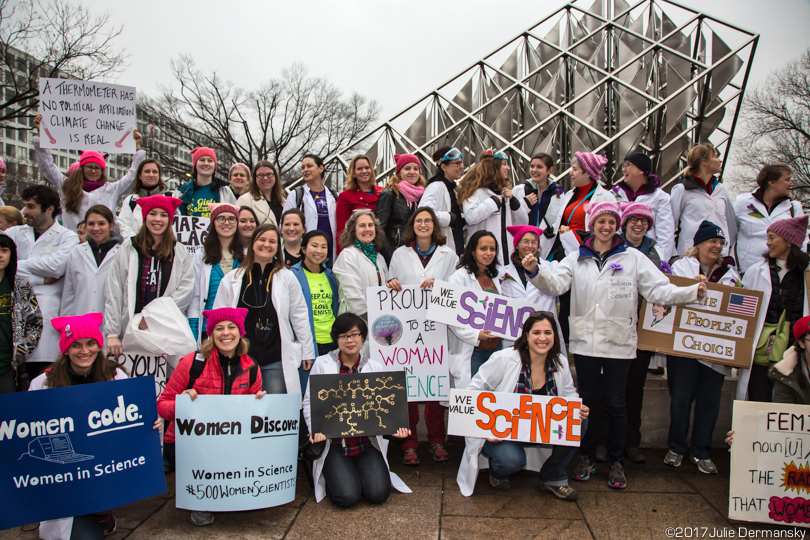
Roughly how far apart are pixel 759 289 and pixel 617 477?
2.16 meters

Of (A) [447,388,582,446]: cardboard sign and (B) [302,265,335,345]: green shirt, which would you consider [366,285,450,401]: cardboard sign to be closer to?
(B) [302,265,335,345]: green shirt

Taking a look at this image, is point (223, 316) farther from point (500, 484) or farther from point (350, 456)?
point (500, 484)

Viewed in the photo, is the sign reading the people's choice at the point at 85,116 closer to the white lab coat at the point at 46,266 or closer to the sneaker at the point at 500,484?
the white lab coat at the point at 46,266

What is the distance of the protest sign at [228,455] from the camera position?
3.50m

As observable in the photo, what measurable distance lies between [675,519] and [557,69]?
1807 cm

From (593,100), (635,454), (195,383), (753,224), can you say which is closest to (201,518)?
(195,383)

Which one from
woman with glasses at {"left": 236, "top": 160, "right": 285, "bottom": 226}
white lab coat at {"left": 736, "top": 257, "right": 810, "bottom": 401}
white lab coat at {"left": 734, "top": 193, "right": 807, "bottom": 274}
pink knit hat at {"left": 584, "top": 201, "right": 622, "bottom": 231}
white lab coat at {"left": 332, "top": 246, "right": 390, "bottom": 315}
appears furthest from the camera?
woman with glasses at {"left": 236, "top": 160, "right": 285, "bottom": 226}

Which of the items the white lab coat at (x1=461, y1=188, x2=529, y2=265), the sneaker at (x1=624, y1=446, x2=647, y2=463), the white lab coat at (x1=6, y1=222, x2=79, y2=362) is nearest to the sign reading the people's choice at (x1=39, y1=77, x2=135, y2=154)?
the white lab coat at (x1=6, y1=222, x2=79, y2=362)

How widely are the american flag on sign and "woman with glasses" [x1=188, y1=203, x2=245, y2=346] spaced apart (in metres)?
4.51

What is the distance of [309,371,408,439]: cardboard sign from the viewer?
385cm

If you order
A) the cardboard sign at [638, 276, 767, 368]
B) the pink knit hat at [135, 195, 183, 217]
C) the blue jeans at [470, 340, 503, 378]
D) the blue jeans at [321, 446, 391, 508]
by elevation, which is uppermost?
the pink knit hat at [135, 195, 183, 217]

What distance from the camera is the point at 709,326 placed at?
454 centimetres

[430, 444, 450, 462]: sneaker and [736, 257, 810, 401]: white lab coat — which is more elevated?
[736, 257, 810, 401]: white lab coat

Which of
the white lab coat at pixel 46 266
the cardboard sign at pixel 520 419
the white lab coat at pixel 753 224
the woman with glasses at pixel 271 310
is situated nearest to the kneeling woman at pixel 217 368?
the woman with glasses at pixel 271 310
